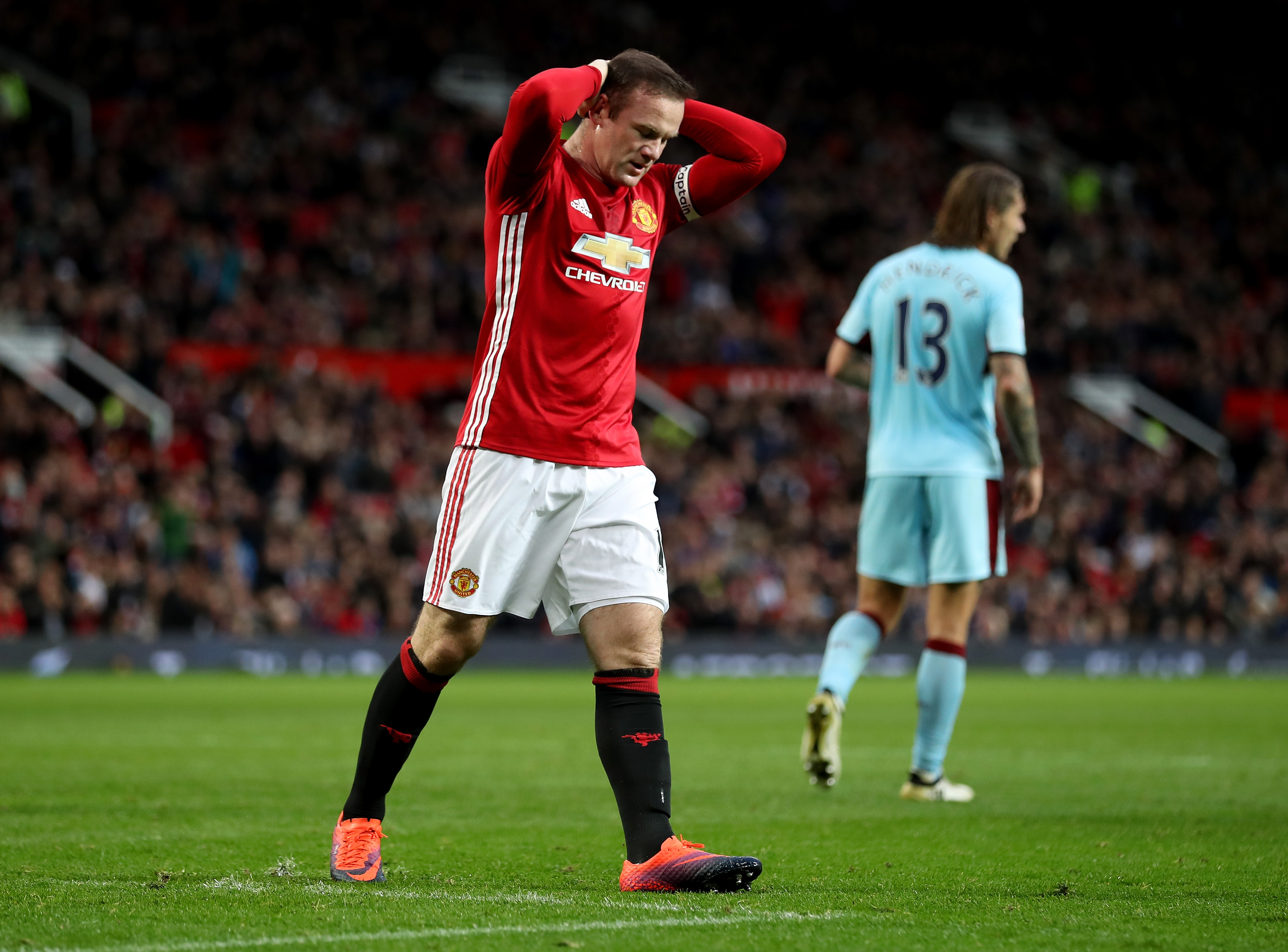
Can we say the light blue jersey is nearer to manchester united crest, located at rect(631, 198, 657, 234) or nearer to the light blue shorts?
the light blue shorts

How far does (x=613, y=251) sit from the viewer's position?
4.80 metres

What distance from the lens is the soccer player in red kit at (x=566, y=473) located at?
4664 millimetres

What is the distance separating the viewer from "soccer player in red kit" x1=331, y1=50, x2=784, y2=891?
15.3 feet

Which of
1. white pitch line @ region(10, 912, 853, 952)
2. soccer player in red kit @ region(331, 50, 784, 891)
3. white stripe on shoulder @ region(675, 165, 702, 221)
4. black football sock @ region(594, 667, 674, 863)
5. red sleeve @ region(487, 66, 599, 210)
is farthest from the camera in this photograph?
white stripe on shoulder @ region(675, 165, 702, 221)

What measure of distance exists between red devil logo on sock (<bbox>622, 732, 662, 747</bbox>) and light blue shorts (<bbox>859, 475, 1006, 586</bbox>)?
8.35 feet

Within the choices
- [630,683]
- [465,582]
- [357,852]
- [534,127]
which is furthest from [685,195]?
[357,852]

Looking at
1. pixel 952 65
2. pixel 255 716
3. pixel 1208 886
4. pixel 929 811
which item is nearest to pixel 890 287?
pixel 929 811

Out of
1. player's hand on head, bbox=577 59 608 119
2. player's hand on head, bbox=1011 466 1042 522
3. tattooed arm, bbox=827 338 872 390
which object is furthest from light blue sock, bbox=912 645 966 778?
player's hand on head, bbox=577 59 608 119

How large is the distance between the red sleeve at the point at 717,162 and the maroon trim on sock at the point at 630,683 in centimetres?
142

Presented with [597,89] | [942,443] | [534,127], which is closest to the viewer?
[534,127]

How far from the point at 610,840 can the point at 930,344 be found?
9.07ft

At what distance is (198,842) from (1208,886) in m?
3.11

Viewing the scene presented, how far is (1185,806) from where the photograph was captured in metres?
6.78

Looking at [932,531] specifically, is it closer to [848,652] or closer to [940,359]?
[848,652]
